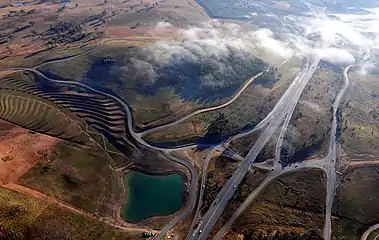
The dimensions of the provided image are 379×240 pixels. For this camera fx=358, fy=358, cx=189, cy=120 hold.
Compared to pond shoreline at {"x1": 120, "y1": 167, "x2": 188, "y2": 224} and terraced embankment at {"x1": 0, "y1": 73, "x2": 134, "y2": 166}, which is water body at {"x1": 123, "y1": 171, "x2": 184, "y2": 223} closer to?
pond shoreline at {"x1": 120, "y1": 167, "x2": 188, "y2": 224}

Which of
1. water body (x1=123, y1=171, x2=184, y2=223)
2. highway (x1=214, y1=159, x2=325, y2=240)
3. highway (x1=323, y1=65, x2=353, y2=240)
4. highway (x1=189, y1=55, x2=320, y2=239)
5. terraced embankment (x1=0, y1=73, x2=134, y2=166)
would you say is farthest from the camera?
terraced embankment (x1=0, y1=73, x2=134, y2=166)

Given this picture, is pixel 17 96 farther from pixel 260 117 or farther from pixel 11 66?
pixel 260 117

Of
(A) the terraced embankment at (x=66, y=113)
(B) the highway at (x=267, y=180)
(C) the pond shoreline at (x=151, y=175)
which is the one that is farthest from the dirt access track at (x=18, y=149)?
(B) the highway at (x=267, y=180)

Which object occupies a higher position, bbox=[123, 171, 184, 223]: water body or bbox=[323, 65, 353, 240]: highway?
bbox=[323, 65, 353, 240]: highway

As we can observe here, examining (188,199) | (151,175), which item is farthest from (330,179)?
(151,175)

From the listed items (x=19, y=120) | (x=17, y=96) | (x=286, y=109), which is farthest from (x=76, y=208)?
(x=286, y=109)

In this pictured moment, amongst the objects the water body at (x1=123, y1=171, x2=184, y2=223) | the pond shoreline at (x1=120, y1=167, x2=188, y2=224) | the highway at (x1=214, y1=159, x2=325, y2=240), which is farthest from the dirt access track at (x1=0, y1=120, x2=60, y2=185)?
the highway at (x1=214, y1=159, x2=325, y2=240)

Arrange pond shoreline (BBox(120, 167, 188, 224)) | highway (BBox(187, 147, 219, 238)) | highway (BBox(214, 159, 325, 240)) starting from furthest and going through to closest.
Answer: pond shoreline (BBox(120, 167, 188, 224)), highway (BBox(187, 147, 219, 238)), highway (BBox(214, 159, 325, 240))
